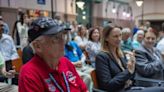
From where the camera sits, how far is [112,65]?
2.80 metres

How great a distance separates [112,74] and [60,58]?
44.7 inches

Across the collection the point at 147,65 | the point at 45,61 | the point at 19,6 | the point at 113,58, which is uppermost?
the point at 19,6

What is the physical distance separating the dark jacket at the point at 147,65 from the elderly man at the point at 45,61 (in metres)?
1.73

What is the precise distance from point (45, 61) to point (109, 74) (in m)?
1.18

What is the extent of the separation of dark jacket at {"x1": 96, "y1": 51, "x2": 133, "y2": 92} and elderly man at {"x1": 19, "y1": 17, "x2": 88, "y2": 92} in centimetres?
102

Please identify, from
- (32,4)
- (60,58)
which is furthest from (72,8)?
(60,58)

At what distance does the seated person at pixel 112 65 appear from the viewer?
271 cm

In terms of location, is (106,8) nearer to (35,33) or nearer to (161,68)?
(161,68)

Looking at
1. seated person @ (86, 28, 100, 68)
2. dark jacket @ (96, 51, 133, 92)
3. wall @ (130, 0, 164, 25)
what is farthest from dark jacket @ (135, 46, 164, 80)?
wall @ (130, 0, 164, 25)

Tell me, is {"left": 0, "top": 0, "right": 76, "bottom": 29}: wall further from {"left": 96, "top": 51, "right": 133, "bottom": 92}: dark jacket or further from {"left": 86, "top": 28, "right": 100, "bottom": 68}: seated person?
{"left": 96, "top": 51, "right": 133, "bottom": 92}: dark jacket

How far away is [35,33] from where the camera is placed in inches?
64.1

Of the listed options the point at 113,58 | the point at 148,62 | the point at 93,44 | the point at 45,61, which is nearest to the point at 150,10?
the point at 93,44

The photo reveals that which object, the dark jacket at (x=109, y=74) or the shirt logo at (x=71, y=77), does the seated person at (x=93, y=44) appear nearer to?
the dark jacket at (x=109, y=74)

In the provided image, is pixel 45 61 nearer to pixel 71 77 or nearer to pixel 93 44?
pixel 71 77
